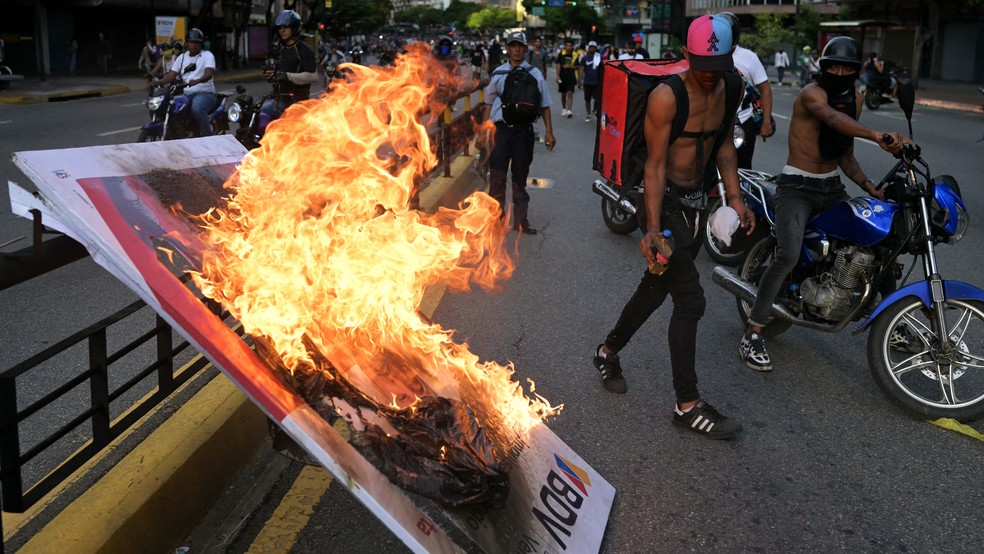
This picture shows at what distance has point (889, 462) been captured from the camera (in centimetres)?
409

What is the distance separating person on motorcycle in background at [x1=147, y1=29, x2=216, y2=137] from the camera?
12617 millimetres

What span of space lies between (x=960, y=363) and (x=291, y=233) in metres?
3.44

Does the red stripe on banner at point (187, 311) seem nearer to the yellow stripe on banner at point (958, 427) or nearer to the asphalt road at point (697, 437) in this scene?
the asphalt road at point (697, 437)

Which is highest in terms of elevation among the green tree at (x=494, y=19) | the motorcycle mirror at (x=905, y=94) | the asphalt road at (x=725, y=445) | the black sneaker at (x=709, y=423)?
the green tree at (x=494, y=19)

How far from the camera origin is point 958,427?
4414mm

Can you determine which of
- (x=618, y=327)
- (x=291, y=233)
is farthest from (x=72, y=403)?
(x=618, y=327)

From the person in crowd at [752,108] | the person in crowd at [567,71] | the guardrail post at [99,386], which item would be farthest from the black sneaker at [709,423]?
the person in crowd at [567,71]

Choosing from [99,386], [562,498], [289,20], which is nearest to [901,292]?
[562,498]

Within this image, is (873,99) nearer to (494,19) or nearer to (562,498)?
(562,498)

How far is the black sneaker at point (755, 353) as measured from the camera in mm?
5246

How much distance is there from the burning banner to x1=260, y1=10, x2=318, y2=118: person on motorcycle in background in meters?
7.20

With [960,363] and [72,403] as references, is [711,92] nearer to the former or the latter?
[960,363]

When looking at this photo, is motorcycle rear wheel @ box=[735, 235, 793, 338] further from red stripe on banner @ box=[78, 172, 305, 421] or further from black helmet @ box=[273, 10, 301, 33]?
black helmet @ box=[273, 10, 301, 33]

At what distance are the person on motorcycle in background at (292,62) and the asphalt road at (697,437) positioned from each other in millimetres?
3823
